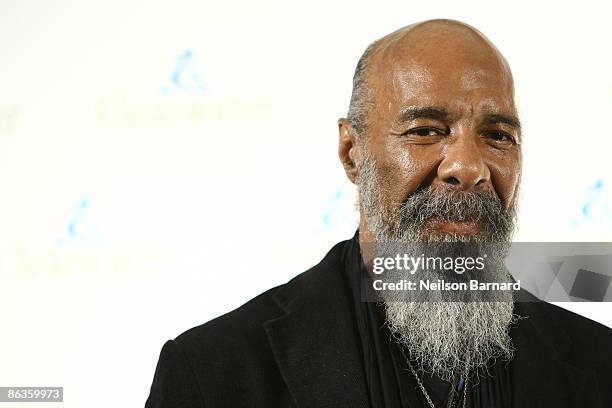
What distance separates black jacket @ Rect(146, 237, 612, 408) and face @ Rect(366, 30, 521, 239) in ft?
0.98

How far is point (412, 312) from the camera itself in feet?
6.69

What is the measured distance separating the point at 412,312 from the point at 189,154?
3.91 ft

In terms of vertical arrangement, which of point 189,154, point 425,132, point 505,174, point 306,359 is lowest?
point 306,359

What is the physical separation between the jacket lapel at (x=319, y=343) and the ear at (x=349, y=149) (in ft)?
0.81

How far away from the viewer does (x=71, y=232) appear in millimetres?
2928

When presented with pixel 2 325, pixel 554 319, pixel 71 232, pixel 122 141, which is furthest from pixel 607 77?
pixel 2 325

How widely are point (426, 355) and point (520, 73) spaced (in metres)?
1.32

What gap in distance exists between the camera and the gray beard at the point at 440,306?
1979mm

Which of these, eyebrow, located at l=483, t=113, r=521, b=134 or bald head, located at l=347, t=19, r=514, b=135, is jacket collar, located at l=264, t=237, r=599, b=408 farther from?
eyebrow, located at l=483, t=113, r=521, b=134

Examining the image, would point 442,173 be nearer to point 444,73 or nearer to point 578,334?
point 444,73

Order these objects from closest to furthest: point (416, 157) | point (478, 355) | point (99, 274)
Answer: point (416, 157) → point (478, 355) → point (99, 274)

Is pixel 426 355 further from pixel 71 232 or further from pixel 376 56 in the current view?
pixel 71 232

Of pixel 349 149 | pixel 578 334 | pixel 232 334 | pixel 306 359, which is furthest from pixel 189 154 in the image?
pixel 578 334

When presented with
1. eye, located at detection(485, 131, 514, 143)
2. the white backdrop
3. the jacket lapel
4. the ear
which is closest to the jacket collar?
the jacket lapel
